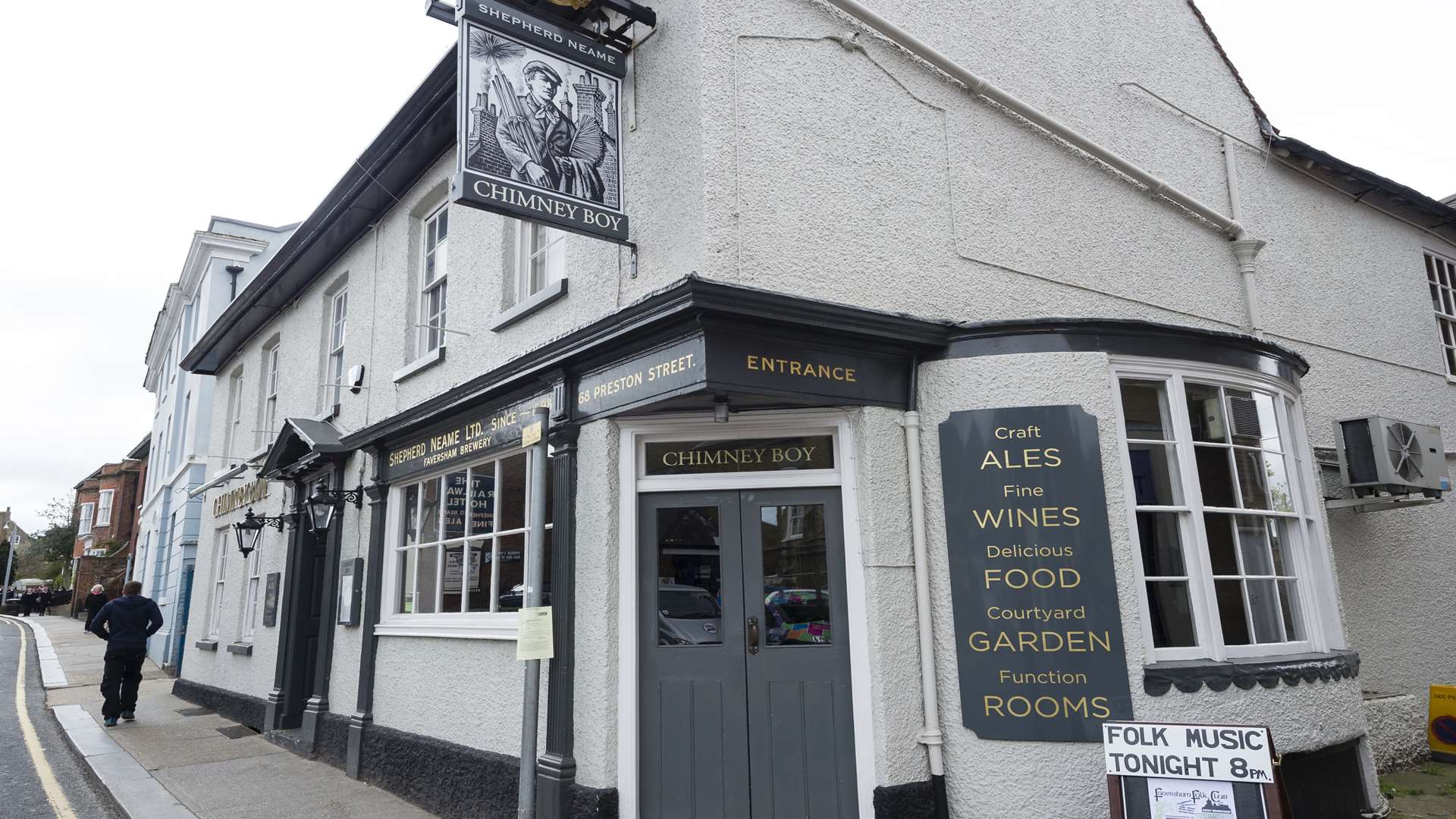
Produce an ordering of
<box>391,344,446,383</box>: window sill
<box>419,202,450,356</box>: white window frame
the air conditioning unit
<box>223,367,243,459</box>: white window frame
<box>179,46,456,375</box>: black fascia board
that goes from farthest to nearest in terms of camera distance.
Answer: <box>223,367,243,459</box>: white window frame, <box>419,202,450,356</box>: white window frame, <box>391,344,446,383</box>: window sill, <box>179,46,456,375</box>: black fascia board, the air conditioning unit

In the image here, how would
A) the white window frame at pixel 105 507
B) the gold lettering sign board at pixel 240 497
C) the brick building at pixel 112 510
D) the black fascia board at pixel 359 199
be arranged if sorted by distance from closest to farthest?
the black fascia board at pixel 359 199 → the gold lettering sign board at pixel 240 497 → the brick building at pixel 112 510 → the white window frame at pixel 105 507

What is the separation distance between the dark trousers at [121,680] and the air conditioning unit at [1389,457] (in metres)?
13.3

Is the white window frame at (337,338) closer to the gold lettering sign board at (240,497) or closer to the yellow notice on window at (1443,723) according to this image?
the gold lettering sign board at (240,497)

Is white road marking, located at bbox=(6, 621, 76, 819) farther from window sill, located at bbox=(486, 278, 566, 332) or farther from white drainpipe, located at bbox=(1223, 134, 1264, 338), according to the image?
white drainpipe, located at bbox=(1223, 134, 1264, 338)

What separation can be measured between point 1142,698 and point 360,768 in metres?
6.84

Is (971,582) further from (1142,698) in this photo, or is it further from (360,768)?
(360,768)

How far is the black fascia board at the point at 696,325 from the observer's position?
5230mm

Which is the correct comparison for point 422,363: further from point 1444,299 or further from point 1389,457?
point 1444,299

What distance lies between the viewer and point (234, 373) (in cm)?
1524

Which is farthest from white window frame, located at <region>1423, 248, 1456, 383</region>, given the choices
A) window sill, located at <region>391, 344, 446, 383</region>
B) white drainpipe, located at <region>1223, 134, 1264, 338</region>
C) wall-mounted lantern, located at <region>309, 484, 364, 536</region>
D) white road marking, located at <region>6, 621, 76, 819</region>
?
white road marking, located at <region>6, 621, 76, 819</region>

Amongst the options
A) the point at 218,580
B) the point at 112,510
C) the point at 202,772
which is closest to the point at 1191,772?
the point at 202,772

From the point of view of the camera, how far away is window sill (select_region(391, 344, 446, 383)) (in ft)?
27.8

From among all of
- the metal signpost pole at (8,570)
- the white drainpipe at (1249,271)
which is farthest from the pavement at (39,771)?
the metal signpost pole at (8,570)

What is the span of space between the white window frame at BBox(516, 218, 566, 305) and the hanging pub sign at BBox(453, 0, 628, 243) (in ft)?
4.31
